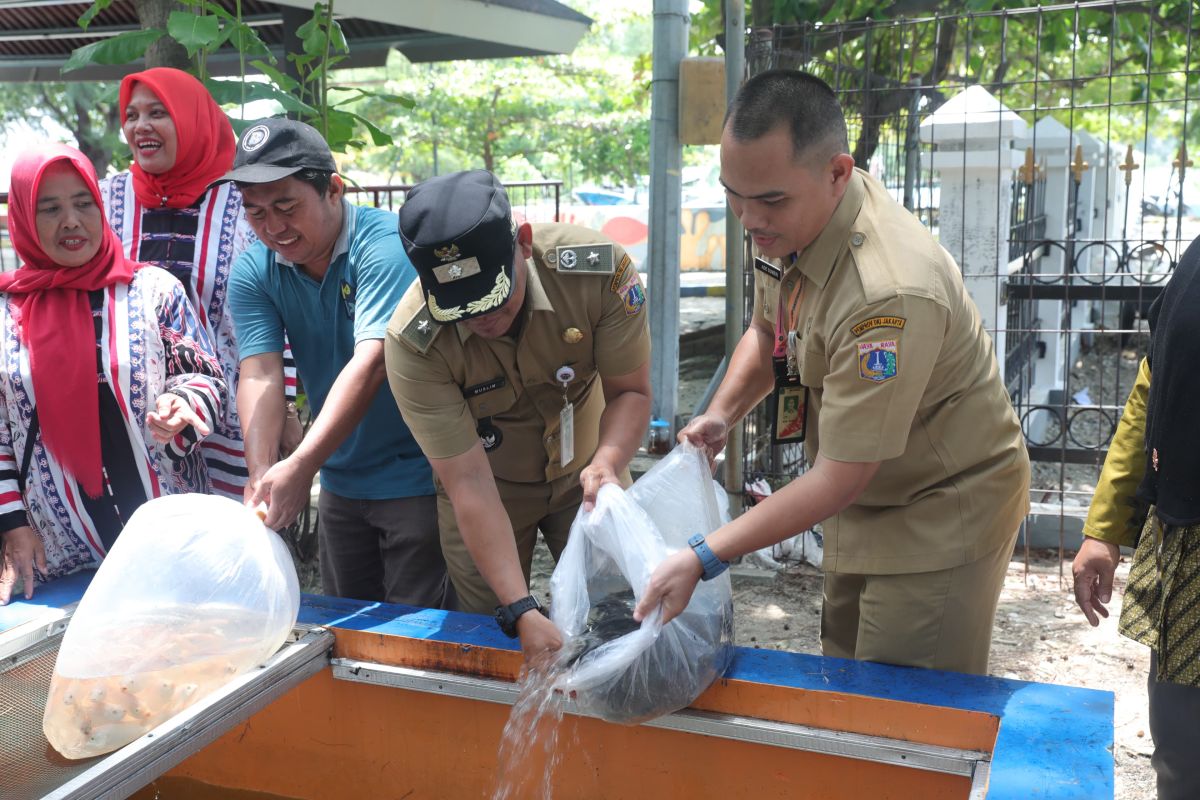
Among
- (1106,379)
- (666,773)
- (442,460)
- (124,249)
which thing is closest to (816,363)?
(442,460)

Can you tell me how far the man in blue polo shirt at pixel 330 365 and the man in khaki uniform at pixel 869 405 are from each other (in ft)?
2.43

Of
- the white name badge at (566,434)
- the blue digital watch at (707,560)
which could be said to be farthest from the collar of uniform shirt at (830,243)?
the white name badge at (566,434)

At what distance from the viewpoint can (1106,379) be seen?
28.1 ft

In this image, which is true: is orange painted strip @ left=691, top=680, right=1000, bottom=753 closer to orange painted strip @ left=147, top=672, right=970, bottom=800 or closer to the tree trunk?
orange painted strip @ left=147, top=672, right=970, bottom=800

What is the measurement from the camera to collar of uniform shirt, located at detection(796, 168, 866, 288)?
67.6 inches

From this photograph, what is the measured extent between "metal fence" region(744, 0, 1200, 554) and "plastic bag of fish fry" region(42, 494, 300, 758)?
2968 millimetres

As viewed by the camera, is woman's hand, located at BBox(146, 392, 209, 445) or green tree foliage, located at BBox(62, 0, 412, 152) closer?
woman's hand, located at BBox(146, 392, 209, 445)

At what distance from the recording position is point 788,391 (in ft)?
6.40

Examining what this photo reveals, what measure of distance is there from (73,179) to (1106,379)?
812 cm

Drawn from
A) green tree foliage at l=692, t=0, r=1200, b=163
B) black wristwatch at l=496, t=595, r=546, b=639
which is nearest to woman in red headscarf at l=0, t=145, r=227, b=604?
black wristwatch at l=496, t=595, r=546, b=639

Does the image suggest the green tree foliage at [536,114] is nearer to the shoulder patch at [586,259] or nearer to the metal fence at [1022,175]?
the metal fence at [1022,175]

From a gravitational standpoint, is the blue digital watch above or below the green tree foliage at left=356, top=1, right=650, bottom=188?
below

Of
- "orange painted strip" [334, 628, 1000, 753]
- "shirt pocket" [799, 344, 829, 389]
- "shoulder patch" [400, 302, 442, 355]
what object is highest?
"shoulder patch" [400, 302, 442, 355]

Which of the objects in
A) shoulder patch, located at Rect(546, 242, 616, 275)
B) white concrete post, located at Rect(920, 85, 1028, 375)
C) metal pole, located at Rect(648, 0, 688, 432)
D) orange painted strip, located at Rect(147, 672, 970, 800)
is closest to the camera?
orange painted strip, located at Rect(147, 672, 970, 800)
